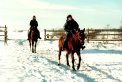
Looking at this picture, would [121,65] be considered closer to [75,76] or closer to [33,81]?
[75,76]

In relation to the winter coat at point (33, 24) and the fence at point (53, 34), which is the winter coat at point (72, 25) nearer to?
the winter coat at point (33, 24)

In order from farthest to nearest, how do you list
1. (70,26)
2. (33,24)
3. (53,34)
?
(53,34) < (33,24) < (70,26)

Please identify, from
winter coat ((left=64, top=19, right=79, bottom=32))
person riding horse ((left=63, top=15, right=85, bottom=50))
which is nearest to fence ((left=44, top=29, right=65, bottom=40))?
person riding horse ((left=63, top=15, right=85, bottom=50))

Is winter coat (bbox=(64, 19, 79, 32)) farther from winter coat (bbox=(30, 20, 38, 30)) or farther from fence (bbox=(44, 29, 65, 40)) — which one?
fence (bbox=(44, 29, 65, 40))

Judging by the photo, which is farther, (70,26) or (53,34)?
(53,34)

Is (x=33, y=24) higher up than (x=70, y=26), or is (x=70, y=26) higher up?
(x=33, y=24)

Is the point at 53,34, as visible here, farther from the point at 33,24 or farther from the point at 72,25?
the point at 72,25

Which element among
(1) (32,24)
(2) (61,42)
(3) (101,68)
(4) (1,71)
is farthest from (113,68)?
(1) (32,24)

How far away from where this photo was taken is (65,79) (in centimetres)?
1298

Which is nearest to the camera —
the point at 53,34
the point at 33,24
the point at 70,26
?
the point at 70,26

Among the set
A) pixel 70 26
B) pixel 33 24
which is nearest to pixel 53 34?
pixel 33 24

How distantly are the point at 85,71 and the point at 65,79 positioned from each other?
3.27 meters

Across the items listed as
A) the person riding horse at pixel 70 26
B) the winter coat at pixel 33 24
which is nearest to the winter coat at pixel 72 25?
the person riding horse at pixel 70 26

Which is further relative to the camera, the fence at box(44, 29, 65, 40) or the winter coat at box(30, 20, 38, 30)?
the fence at box(44, 29, 65, 40)
